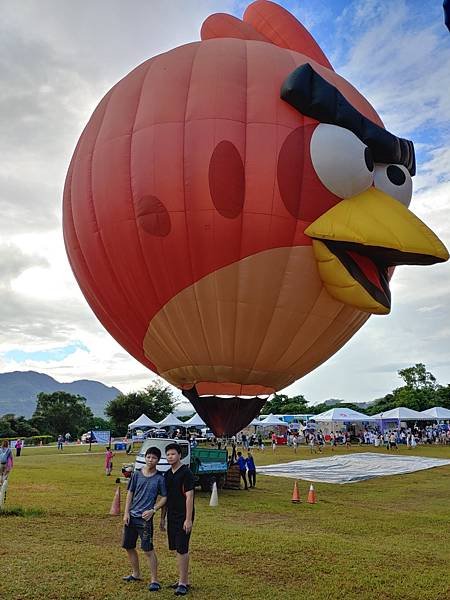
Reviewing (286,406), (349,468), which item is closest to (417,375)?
(286,406)

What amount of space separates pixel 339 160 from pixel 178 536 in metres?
6.95

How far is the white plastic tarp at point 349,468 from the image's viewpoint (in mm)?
18156

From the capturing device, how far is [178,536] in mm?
5406

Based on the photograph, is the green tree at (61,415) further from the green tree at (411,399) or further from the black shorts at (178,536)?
the black shorts at (178,536)

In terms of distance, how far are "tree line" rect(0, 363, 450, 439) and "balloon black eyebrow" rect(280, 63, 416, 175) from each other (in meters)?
48.3

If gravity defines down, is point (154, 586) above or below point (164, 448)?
below

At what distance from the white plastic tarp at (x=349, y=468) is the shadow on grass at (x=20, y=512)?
9.42 metres

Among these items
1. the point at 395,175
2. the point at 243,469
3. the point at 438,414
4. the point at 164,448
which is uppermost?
the point at 395,175

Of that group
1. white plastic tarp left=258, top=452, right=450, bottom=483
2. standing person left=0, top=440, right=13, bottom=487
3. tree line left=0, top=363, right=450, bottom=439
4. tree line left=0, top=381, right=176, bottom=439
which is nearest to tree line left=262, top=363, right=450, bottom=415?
tree line left=0, top=363, right=450, bottom=439

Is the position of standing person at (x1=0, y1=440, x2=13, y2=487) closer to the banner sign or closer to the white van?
the white van

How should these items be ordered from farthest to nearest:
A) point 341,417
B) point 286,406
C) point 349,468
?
1. point 286,406
2. point 341,417
3. point 349,468

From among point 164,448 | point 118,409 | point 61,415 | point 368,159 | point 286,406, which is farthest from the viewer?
point 286,406

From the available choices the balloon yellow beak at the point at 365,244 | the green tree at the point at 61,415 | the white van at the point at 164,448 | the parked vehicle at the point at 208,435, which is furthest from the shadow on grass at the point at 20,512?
the green tree at the point at 61,415

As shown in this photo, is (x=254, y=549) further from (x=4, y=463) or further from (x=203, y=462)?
(x=203, y=462)
